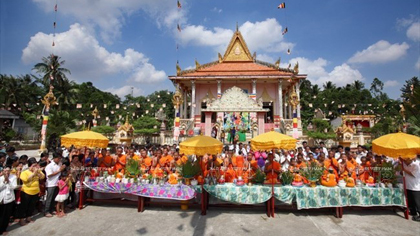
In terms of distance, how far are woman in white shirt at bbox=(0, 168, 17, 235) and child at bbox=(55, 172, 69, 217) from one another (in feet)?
3.20

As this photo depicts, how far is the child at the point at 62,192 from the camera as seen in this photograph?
5086 millimetres

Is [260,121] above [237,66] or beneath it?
beneath

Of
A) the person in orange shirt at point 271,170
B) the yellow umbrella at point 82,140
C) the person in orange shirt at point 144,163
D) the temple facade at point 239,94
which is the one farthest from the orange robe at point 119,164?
the temple facade at point 239,94

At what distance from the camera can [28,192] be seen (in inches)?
178

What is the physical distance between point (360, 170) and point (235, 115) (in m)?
9.14

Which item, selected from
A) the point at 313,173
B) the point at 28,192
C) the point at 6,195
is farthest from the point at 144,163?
the point at 313,173

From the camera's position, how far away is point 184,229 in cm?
446

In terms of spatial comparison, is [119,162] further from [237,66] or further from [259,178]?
[237,66]

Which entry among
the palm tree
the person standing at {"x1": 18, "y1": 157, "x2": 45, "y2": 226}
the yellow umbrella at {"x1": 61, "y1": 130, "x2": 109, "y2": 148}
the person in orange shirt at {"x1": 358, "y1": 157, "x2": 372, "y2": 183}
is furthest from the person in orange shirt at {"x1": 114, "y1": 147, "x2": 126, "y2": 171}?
the palm tree

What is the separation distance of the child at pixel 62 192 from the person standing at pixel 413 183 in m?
8.12

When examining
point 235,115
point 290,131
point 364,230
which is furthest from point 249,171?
point 290,131

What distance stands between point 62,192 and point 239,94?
428 inches

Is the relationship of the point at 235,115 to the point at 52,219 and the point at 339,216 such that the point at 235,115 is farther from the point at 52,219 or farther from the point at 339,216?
the point at 52,219

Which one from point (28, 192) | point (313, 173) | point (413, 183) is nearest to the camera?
point (28, 192)
